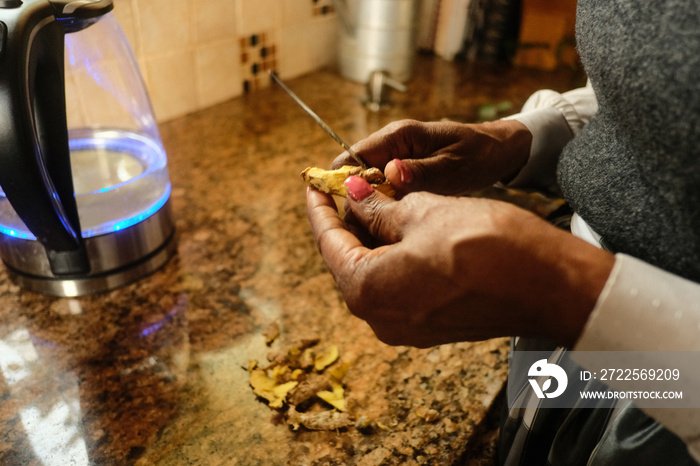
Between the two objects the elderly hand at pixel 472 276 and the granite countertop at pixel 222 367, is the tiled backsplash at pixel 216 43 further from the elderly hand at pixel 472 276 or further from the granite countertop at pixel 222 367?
the elderly hand at pixel 472 276

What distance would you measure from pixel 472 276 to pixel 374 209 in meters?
0.13

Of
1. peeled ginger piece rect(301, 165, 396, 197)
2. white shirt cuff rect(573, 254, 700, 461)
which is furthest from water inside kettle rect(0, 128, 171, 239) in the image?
white shirt cuff rect(573, 254, 700, 461)

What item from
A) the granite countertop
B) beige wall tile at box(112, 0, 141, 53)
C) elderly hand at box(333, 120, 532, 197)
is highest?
beige wall tile at box(112, 0, 141, 53)

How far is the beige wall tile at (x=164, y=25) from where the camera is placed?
98 centimetres

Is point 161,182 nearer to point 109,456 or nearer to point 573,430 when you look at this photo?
point 109,456

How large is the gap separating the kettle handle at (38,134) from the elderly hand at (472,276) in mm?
298

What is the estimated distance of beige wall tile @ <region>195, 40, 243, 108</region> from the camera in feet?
3.68

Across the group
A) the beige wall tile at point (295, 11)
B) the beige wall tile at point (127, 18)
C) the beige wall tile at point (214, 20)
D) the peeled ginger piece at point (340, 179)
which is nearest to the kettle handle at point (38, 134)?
the peeled ginger piece at point (340, 179)

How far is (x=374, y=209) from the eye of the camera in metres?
0.49

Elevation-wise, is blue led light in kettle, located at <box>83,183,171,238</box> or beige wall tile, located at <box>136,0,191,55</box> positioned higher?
beige wall tile, located at <box>136,0,191,55</box>

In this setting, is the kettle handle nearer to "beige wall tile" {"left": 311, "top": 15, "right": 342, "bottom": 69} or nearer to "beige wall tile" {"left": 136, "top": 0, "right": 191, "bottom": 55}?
"beige wall tile" {"left": 136, "top": 0, "right": 191, "bottom": 55}

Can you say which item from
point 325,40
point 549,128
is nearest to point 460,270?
point 549,128

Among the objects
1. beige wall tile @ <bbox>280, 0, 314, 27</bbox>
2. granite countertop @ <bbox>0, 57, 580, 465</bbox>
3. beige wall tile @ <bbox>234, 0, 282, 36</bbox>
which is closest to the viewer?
granite countertop @ <bbox>0, 57, 580, 465</bbox>

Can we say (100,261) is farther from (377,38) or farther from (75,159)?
(377,38)
